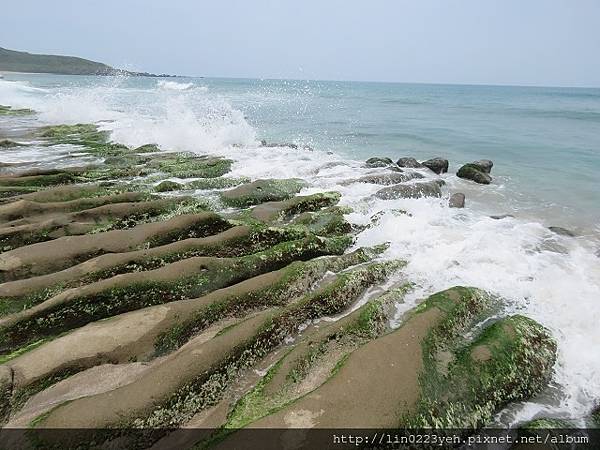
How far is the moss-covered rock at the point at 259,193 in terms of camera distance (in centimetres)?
1139

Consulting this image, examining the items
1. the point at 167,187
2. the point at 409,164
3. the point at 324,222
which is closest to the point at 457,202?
the point at 324,222

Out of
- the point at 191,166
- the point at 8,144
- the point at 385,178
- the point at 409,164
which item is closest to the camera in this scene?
the point at 385,178

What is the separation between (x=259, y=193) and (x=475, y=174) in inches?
415

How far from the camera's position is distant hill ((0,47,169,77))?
15088cm

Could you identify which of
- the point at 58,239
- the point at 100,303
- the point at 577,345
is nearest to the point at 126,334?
the point at 100,303

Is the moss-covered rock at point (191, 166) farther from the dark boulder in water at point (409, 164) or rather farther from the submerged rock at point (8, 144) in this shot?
the submerged rock at point (8, 144)

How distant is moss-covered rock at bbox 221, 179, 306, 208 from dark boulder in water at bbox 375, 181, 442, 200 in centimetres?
274

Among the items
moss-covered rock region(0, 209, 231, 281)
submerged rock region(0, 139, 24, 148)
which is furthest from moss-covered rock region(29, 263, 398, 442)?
submerged rock region(0, 139, 24, 148)

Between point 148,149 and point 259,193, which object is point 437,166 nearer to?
point 259,193

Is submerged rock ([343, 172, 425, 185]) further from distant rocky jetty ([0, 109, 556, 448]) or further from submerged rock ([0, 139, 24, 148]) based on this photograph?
submerged rock ([0, 139, 24, 148])

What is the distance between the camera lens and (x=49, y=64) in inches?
6275

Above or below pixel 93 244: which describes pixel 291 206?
below

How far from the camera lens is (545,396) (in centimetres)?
497

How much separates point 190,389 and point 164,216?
624 cm
